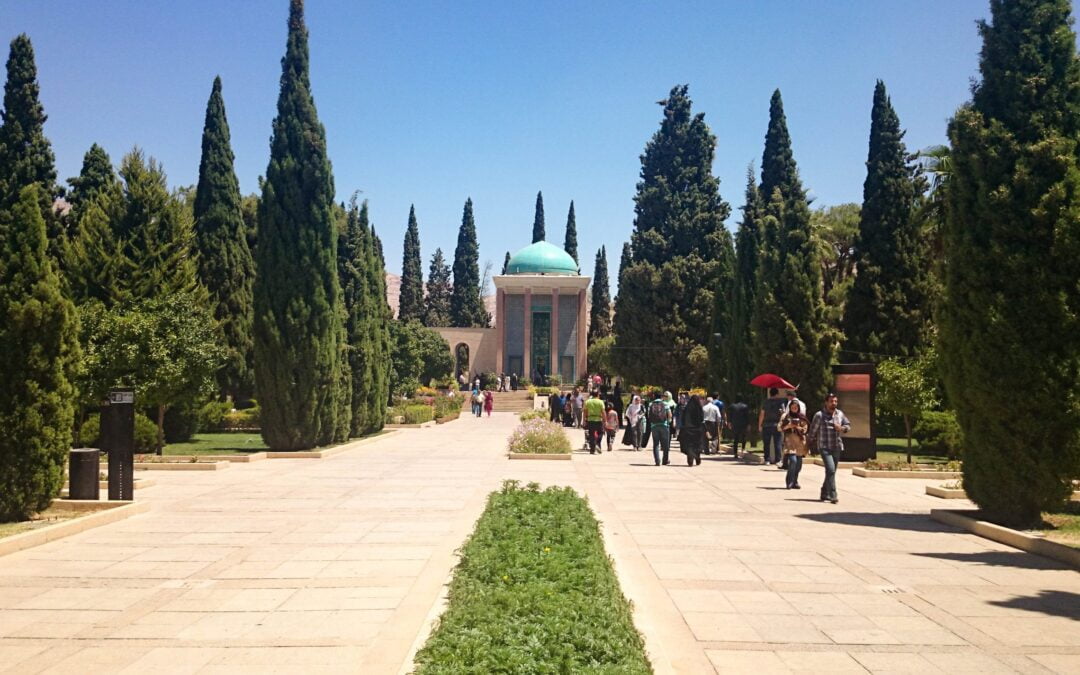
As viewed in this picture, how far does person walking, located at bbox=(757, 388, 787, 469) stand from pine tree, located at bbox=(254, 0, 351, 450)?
10.1 meters

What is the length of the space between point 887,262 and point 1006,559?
26.8 m

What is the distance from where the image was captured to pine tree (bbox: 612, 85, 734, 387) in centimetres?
4575

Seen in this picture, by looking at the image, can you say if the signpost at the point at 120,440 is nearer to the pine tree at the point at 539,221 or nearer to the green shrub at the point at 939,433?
the green shrub at the point at 939,433

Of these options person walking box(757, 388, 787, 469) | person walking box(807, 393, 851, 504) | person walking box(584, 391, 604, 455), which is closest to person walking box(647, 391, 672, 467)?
person walking box(757, 388, 787, 469)

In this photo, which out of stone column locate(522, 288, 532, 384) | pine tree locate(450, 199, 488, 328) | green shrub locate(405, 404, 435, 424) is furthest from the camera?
pine tree locate(450, 199, 488, 328)

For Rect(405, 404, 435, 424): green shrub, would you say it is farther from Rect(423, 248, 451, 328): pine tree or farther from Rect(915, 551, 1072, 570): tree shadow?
Rect(423, 248, 451, 328): pine tree

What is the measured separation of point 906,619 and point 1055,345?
16.6ft

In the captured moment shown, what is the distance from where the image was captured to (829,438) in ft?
42.5

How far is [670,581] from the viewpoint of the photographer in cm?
729

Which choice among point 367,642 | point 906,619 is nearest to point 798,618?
point 906,619

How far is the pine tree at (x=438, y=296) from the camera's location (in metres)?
86.9

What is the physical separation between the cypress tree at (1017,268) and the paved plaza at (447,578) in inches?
45.0

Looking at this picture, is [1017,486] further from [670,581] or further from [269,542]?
[269,542]

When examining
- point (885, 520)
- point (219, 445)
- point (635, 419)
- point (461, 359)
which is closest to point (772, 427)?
point (635, 419)
